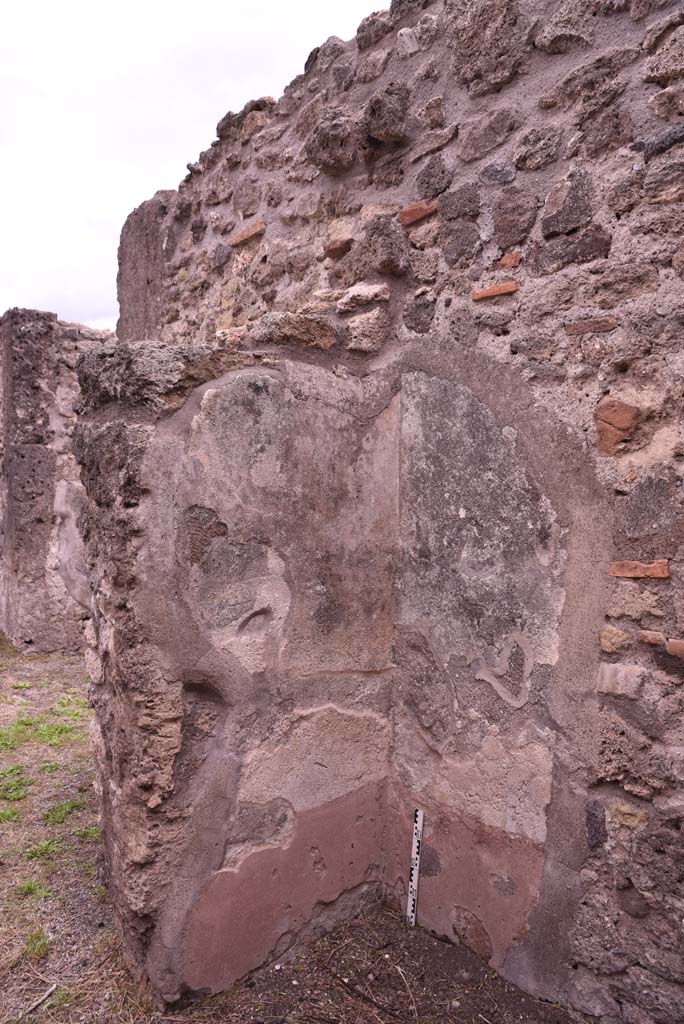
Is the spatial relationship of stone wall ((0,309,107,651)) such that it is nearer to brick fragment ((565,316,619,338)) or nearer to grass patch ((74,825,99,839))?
grass patch ((74,825,99,839))

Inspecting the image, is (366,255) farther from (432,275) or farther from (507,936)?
(507,936)

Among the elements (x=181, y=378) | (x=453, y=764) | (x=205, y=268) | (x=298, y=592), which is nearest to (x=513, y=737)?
(x=453, y=764)

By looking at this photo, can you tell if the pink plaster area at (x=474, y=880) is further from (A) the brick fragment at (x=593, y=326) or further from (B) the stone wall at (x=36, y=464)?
(B) the stone wall at (x=36, y=464)

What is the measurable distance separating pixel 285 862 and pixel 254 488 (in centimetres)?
114

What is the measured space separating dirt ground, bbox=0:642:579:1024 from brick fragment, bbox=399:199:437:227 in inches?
90.4

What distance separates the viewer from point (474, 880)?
7.38ft

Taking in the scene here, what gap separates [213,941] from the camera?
6.88ft

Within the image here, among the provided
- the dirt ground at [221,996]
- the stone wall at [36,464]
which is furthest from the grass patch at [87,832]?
A: the stone wall at [36,464]

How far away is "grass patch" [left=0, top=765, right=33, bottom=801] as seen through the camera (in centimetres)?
341

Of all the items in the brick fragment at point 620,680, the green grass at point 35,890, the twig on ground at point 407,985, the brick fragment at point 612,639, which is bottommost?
the green grass at point 35,890

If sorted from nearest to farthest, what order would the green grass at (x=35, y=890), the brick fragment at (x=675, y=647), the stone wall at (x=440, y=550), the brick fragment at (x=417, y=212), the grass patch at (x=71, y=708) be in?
the brick fragment at (x=675, y=647), the stone wall at (x=440, y=550), the brick fragment at (x=417, y=212), the green grass at (x=35, y=890), the grass patch at (x=71, y=708)

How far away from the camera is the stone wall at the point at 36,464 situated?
623 centimetres

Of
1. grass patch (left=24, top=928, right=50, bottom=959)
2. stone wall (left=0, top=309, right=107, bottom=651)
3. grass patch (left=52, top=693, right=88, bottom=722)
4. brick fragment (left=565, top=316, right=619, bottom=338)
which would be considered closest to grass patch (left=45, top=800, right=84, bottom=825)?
grass patch (left=24, top=928, right=50, bottom=959)

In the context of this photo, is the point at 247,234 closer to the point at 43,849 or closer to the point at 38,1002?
the point at 43,849
